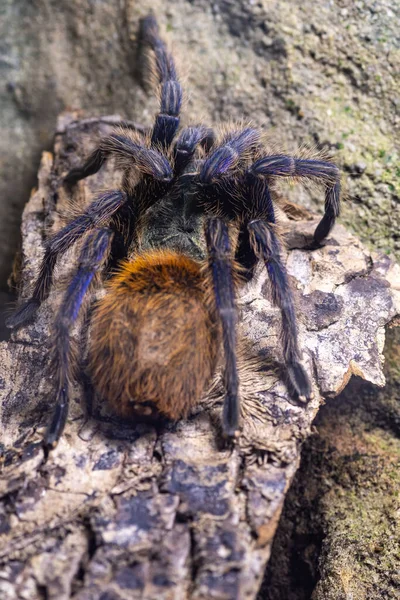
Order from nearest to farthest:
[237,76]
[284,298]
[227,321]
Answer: [227,321], [284,298], [237,76]

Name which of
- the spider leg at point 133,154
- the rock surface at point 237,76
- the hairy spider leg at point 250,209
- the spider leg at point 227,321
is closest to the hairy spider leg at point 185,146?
the spider leg at point 133,154

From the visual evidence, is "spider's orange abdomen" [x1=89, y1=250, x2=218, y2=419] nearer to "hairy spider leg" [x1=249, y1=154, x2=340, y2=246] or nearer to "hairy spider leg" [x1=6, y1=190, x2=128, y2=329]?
"hairy spider leg" [x1=6, y1=190, x2=128, y2=329]

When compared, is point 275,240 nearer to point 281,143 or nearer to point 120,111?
point 281,143

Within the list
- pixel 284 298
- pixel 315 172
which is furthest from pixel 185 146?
pixel 284 298

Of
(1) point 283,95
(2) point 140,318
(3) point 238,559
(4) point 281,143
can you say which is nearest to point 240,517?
(3) point 238,559

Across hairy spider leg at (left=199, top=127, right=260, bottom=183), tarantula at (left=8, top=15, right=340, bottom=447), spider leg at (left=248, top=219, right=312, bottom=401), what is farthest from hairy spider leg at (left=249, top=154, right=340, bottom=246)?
spider leg at (left=248, top=219, right=312, bottom=401)

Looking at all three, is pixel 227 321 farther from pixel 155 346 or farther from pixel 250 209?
pixel 250 209
